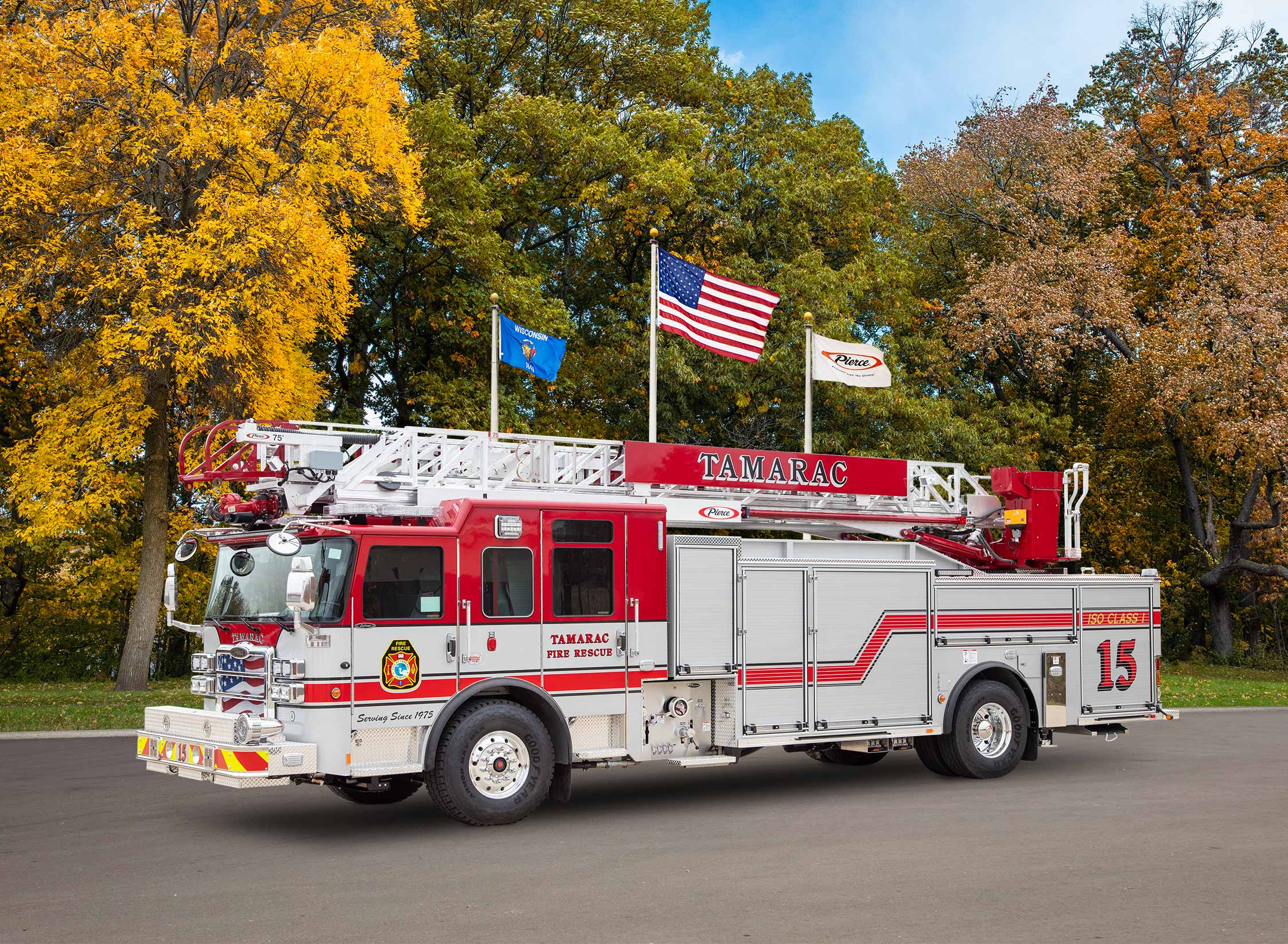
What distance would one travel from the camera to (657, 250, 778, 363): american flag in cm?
1834

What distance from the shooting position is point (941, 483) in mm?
15359

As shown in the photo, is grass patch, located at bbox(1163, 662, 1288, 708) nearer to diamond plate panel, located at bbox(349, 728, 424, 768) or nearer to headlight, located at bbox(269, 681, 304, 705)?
diamond plate panel, located at bbox(349, 728, 424, 768)

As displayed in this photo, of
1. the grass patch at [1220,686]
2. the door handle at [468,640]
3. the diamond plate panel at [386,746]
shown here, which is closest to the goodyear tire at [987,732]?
the door handle at [468,640]

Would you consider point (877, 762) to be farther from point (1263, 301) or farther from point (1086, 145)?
point (1086, 145)

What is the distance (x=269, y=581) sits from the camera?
10.7 m

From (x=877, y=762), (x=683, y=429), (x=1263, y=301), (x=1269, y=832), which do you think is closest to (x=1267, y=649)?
(x=1263, y=301)

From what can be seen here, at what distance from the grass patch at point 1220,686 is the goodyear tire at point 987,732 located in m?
10.9

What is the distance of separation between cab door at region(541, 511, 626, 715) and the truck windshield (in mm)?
1810

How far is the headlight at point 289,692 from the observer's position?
9961 mm

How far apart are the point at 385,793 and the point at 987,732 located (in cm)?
644

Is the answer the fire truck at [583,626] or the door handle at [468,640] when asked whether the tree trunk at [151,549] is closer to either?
the fire truck at [583,626]

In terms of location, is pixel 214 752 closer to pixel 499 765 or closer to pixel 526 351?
pixel 499 765

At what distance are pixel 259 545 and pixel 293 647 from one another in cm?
122

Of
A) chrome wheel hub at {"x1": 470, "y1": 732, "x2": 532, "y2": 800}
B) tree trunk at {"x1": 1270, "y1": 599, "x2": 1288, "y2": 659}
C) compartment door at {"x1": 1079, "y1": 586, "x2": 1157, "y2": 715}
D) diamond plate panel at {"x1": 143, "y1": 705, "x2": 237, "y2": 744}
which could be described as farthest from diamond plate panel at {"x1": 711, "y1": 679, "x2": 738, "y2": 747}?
tree trunk at {"x1": 1270, "y1": 599, "x2": 1288, "y2": 659}
